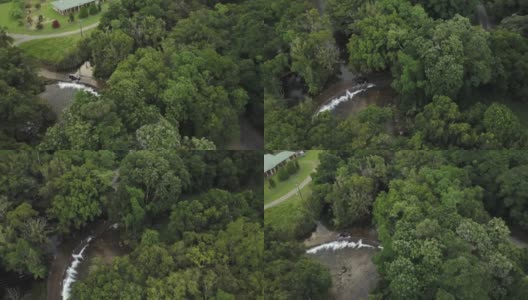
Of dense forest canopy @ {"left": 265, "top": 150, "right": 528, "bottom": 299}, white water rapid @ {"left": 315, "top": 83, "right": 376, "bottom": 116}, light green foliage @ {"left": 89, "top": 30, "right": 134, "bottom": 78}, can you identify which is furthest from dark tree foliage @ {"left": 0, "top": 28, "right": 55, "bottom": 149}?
white water rapid @ {"left": 315, "top": 83, "right": 376, "bottom": 116}

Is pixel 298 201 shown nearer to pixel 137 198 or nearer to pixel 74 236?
pixel 137 198

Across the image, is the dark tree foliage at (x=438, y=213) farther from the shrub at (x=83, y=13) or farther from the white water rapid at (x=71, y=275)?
the shrub at (x=83, y=13)

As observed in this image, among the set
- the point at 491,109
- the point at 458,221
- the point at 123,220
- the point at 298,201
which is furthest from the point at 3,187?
the point at 491,109

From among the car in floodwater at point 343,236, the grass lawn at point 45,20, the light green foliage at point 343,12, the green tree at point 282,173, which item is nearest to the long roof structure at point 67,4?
the grass lawn at point 45,20

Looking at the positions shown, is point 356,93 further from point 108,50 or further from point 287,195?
point 108,50

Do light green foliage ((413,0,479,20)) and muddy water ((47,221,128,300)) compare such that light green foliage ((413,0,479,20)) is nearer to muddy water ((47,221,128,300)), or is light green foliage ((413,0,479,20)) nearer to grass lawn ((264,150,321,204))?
grass lawn ((264,150,321,204))

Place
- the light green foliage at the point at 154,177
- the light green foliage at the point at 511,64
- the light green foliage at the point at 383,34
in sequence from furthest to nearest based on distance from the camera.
Answer: the light green foliage at the point at 383,34, the light green foliage at the point at 511,64, the light green foliage at the point at 154,177
